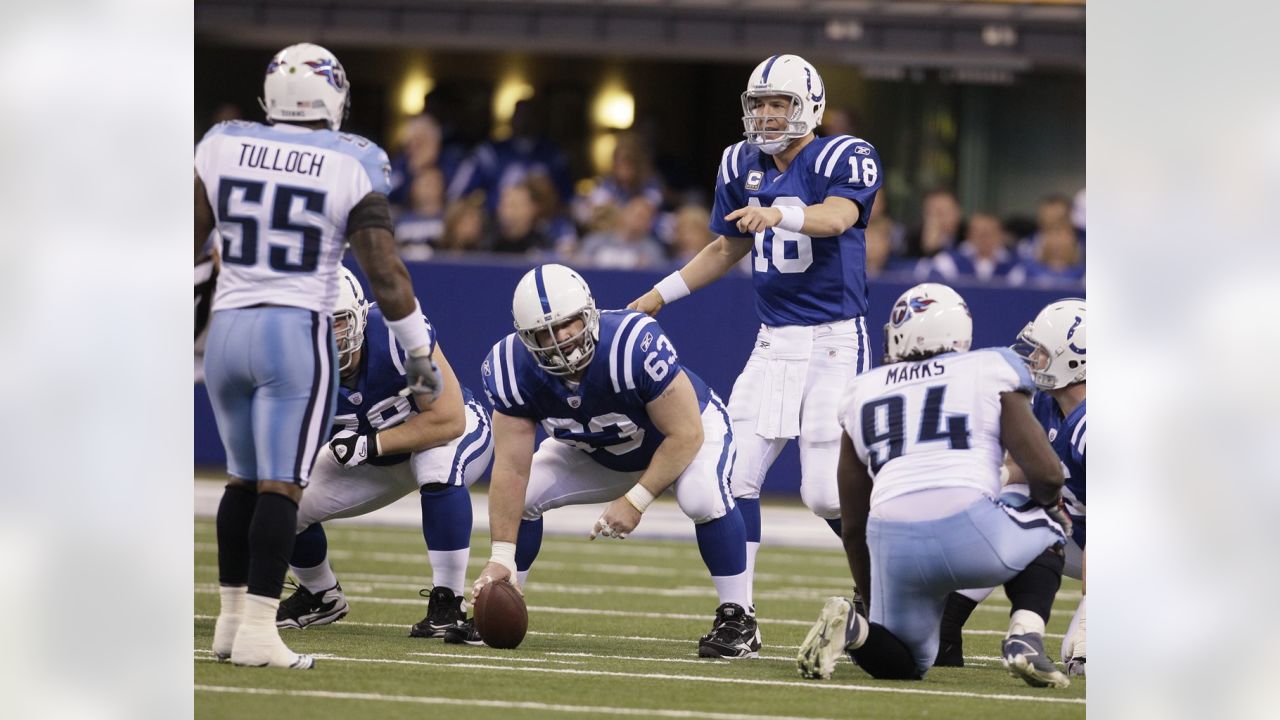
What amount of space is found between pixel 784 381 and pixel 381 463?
4.31ft

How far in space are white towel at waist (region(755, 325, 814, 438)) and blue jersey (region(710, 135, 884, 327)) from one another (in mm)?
48

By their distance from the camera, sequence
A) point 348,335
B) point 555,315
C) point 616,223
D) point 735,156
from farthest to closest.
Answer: point 616,223 < point 735,156 < point 348,335 < point 555,315

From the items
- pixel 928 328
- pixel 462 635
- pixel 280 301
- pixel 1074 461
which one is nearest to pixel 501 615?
pixel 462 635

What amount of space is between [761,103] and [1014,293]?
15.4ft

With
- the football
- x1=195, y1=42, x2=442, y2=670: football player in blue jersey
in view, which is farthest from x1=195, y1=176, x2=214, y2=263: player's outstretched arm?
the football

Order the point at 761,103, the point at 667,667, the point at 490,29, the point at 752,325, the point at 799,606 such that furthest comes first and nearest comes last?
1. the point at 490,29
2. the point at 752,325
3. the point at 799,606
4. the point at 761,103
5. the point at 667,667

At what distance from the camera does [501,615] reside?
5.13 metres

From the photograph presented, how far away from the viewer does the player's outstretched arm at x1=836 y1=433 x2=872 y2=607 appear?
4957mm

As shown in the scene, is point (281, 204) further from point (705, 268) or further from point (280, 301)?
point (705, 268)

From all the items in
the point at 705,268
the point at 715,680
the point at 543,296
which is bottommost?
the point at 715,680
